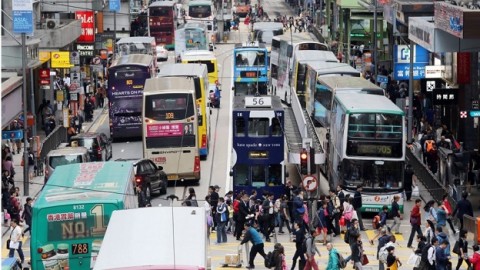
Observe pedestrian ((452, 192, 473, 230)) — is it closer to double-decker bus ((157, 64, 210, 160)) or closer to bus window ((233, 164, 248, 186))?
bus window ((233, 164, 248, 186))

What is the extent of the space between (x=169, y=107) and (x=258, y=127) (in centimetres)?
512

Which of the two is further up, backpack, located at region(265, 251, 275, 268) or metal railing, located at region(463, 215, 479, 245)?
backpack, located at region(265, 251, 275, 268)

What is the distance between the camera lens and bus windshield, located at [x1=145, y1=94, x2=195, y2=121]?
→ 156ft

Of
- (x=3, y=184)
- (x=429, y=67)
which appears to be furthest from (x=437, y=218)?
(x=429, y=67)

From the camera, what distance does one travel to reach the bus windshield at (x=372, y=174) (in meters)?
41.9

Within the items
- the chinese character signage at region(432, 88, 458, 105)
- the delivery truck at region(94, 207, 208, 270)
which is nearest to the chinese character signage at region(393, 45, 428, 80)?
the chinese character signage at region(432, 88, 458, 105)

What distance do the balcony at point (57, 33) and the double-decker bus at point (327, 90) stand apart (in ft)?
47.6

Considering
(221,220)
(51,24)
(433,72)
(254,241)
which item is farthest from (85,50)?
(254,241)

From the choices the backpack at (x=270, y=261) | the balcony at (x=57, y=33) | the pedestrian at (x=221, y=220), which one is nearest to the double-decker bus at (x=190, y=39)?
the balcony at (x=57, y=33)

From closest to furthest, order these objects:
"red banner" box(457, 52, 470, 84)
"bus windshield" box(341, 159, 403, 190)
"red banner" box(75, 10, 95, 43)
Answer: "bus windshield" box(341, 159, 403, 190)
"red banner" box(457, 52, 470, 84)
"red banner" box(75, 10, 95, 43)

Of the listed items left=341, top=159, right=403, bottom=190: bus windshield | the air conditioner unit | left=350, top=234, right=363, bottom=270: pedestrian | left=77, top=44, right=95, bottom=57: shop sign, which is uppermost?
the air conditioner unit

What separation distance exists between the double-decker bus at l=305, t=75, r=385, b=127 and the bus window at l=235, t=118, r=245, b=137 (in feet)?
18.6

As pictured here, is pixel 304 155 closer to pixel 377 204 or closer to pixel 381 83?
pixel 377 204

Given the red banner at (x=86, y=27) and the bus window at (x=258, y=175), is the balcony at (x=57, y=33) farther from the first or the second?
the bus window at (x=258, y=175)
